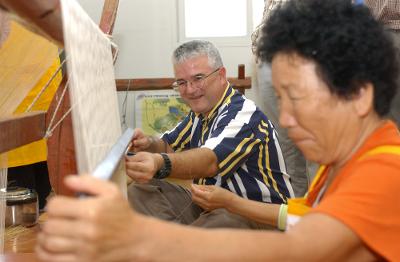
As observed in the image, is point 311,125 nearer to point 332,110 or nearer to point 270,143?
point 332,110

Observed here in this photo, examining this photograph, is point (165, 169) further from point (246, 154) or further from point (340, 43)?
point (340, 43)

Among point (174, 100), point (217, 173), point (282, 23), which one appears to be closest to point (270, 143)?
point (217, 173)

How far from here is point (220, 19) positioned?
157 inches

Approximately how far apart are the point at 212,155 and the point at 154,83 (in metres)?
1.88

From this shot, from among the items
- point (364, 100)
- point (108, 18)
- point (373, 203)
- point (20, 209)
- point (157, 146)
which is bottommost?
point (20, 209)

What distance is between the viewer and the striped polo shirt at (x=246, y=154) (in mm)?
1931

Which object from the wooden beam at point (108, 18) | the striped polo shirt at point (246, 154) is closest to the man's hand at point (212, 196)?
the striped polo shirt at point (246, 154)

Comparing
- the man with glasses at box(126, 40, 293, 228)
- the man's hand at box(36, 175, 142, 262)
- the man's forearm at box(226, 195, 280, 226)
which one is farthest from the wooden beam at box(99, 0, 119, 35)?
the man's hand at box(36, 175, 142, 262)

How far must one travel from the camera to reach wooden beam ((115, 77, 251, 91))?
3646 mm

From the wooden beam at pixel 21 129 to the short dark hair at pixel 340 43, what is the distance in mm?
439

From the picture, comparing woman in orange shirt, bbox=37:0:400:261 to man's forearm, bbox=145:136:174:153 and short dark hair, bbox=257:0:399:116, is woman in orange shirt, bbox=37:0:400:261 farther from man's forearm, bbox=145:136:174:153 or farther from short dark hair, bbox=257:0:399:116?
man's forearm, bbox=145:136:174:153

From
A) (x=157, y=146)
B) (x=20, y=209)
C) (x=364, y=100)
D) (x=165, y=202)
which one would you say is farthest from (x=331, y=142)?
(x=20, y=209)

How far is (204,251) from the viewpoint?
25.4 inches

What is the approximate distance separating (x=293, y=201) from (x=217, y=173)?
770 millimetres
